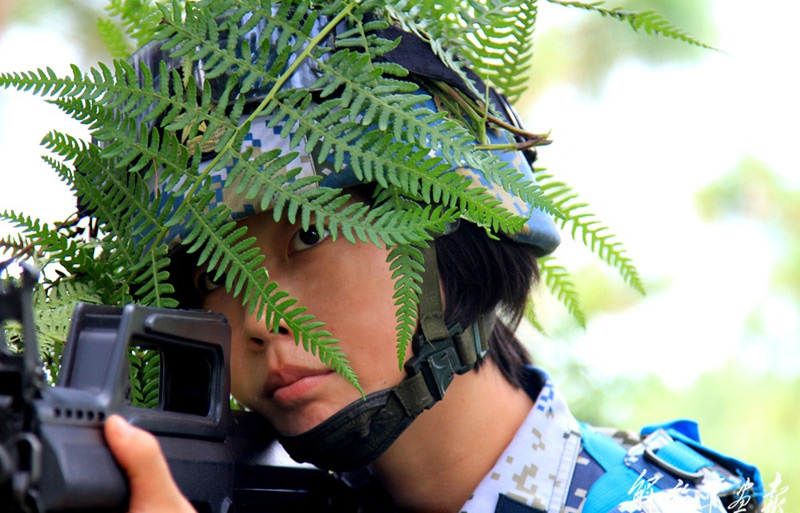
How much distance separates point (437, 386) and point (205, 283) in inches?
18.8

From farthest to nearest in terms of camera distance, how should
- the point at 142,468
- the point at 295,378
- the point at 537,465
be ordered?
the point at 537,465 → the point at 295,378 → the point at 142,468

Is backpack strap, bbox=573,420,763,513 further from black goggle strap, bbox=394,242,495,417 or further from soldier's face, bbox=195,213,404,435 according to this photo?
soldier's face, bbox=195,213,404,435

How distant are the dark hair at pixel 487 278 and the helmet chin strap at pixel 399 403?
68 millimetres

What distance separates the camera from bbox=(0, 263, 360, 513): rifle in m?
0.94

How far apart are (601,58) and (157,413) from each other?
5644mm

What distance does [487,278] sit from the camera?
1896 millimetres

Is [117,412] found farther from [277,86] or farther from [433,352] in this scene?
[433,352]

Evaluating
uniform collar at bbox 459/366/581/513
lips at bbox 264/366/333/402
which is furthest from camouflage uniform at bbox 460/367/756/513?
lips at bbox 264/366/333/402

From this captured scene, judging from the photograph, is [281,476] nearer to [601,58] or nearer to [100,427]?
[100,427]

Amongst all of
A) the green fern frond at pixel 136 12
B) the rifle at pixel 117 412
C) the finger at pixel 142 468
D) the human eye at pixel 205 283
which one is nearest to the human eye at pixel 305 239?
the human eye at pixel 205 283

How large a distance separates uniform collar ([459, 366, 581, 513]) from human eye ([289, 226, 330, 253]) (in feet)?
1.95

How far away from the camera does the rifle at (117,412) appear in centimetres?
94

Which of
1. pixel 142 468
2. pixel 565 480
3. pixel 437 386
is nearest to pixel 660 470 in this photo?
pixel 565 480

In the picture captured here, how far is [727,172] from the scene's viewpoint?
5965mm
